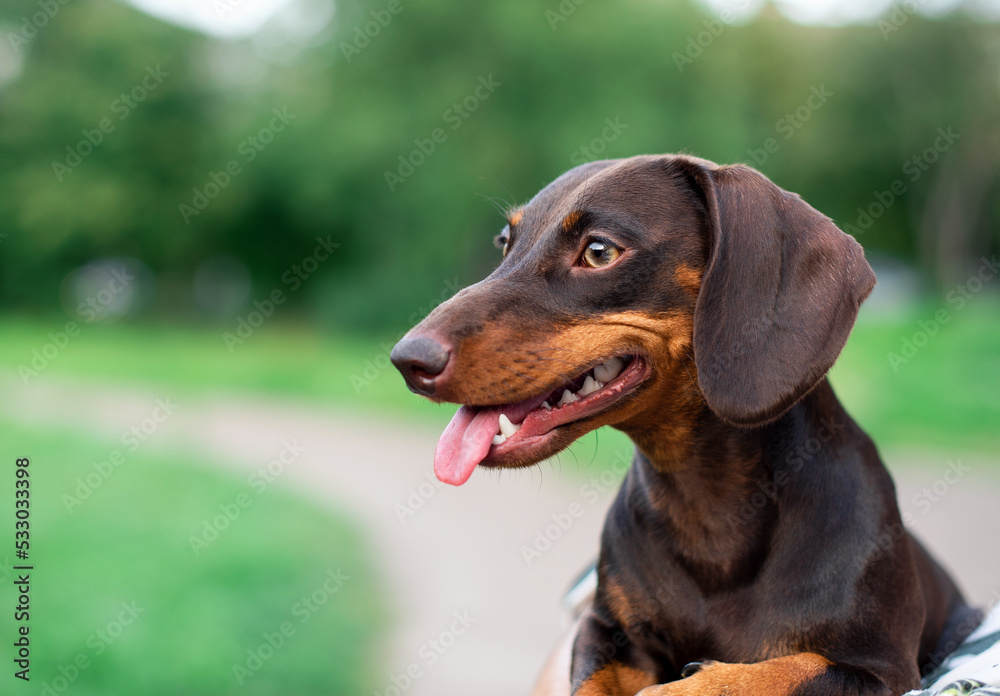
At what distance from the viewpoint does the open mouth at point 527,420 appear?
216 cm

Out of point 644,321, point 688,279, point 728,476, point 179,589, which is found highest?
point 688,279

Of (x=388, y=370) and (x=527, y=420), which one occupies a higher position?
(x=527, y=420)

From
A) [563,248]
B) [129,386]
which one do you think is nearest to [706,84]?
[129,386]

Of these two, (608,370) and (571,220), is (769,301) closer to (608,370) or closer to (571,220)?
(608,370)

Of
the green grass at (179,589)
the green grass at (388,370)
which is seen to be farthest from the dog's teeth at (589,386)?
the green grass at (388,370)

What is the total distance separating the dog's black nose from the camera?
6.72 feet

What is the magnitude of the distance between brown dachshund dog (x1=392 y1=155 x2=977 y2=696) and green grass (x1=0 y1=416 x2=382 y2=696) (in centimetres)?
346

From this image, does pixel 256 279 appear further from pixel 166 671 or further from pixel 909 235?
pixel 909 235

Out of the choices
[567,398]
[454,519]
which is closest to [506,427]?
[567,398]

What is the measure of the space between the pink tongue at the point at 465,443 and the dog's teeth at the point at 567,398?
17 cm

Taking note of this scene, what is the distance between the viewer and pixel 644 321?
7.43 feet

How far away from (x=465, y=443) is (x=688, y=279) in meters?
0.75

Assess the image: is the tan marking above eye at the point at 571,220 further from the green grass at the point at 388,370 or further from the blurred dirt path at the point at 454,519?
the green grass at the point at 388,370

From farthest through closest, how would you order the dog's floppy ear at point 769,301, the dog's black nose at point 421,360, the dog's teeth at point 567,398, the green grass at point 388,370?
the green grass at point 388,370
the dog's teeth at point 567,398
the dog's floppy ear at point 769,301
the dog's black nose at point 421,360
